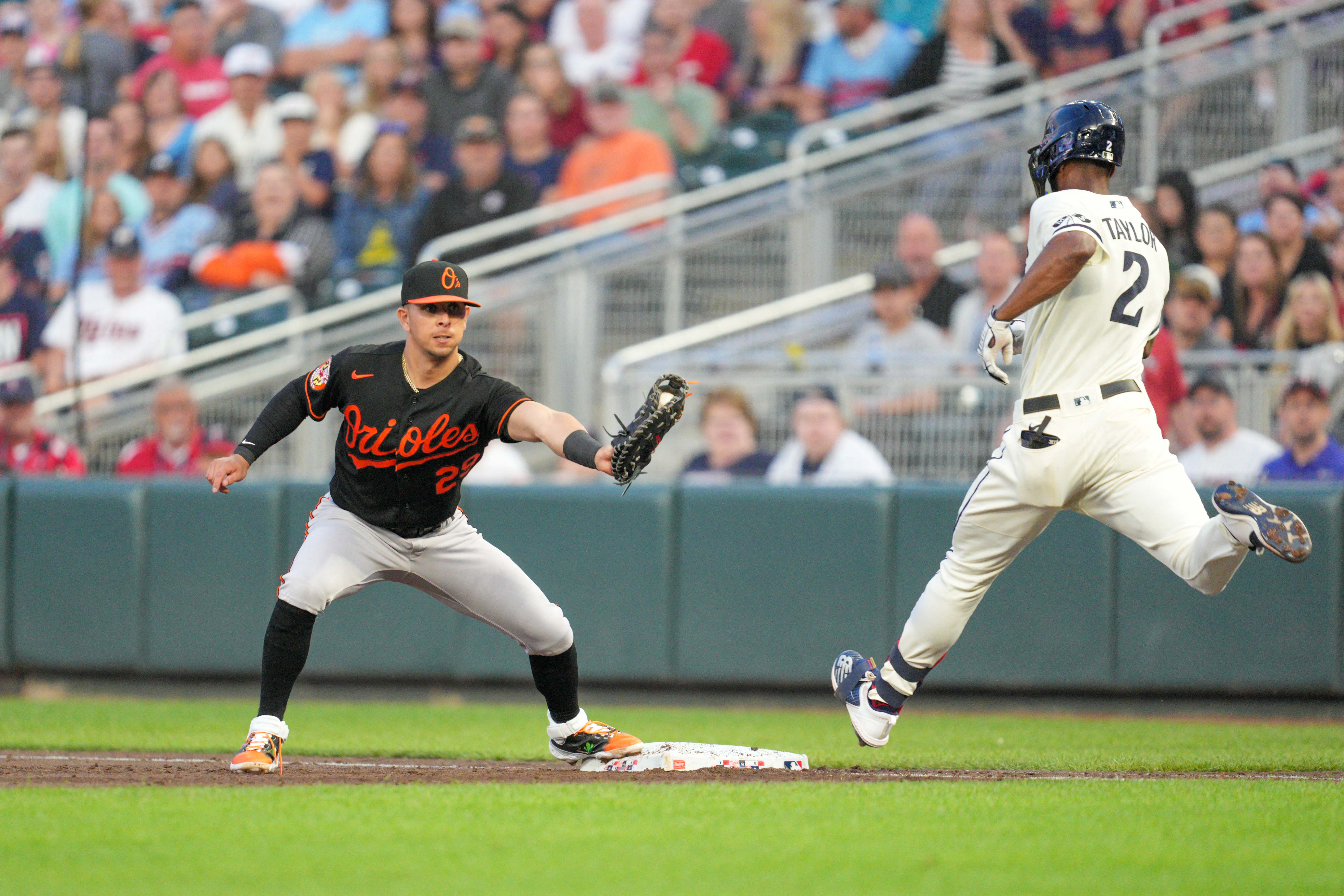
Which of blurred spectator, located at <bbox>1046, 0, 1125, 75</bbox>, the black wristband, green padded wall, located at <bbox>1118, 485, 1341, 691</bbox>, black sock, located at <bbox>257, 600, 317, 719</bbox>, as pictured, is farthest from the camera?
blurred spectator, located at <bbox>1046, 0, 1125, 75</bbox>

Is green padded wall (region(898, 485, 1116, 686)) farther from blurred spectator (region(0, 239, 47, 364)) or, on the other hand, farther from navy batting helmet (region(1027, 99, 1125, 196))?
blurred spectator (region(0, 239, 47, 364))

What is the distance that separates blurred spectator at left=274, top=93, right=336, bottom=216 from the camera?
39.5ft

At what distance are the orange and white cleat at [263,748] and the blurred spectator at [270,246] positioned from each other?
6859 millimetres

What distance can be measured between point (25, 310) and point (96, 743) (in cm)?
646

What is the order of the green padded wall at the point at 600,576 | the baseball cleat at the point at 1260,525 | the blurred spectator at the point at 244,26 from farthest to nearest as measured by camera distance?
the blurred spectator at the point at 244,26 < the green padded wall at the point at 600,576 < the baseball cleat at the point at 1260,525

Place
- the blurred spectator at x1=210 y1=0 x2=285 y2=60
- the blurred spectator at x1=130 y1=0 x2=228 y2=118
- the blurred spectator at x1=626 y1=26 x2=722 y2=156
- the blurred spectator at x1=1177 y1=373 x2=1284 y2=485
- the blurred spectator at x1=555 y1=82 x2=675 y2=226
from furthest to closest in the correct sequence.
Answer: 1. the blurred spectator at x1=210 y1=0 x2=285 y2=60
2. the blurred spectator at x1=130 y1=0 x2=228 y2=118
3. the blurred spectator at x1=626 y1=26 x2=722 y2=156
4. the blurred spectator at x1=555 y1=82 x2=675 y2=226
5. the blurred spectator at x1=1177 y1=373 x2=1284 y2=485

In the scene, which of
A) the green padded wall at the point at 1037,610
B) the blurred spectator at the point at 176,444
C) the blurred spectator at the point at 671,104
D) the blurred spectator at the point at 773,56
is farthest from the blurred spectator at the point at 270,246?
the green padded wall at the point at 1037,610

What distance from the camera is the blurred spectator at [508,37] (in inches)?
496

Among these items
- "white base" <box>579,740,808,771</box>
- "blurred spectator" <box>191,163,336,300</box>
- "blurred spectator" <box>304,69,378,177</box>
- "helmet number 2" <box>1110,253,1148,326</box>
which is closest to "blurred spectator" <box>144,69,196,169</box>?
"blurred spectator" <box>304,69,378,177</box>

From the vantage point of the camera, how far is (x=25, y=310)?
12.0m

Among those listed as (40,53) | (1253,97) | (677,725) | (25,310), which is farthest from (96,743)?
(40,53)

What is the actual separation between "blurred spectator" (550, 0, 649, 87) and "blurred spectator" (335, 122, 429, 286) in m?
1.57

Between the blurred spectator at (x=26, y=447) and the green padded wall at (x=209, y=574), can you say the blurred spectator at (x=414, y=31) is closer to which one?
the blurred spectator at (x=26, y=447)

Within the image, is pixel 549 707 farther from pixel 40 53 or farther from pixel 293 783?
pixel 40 53
